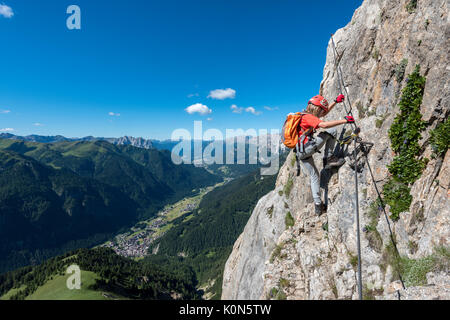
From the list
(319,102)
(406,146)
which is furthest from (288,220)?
(319,102)

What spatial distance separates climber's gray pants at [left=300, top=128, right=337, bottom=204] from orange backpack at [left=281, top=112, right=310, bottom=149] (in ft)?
2.46

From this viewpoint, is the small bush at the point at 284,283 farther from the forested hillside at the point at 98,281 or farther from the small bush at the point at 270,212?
the forested hillside at the point at 98,281

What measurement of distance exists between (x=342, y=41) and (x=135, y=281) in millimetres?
156876

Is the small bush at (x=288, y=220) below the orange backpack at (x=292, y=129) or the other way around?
below

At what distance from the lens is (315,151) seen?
12461 millimetres

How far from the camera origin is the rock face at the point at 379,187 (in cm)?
873

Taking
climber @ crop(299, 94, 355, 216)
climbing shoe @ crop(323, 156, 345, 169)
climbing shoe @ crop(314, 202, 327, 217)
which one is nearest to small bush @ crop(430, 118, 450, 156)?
climber @ crop(299, 94, 355, 216)

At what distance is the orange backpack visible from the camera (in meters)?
12.2

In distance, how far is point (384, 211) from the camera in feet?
34.1

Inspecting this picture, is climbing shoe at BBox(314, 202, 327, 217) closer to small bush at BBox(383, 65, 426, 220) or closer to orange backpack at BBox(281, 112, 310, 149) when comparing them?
small bush at BBox(383, 65, 426, 220)

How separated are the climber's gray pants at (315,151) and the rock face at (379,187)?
1434 millimetres

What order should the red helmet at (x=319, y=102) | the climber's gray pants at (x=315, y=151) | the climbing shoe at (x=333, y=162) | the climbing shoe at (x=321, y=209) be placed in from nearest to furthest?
the red helmet at (x=319, y=102)
the climber's gray pants at (x=315, y=151)
the climbing shoe at (x=333, y=162)
the climbing shoe at (x=321, y=209)

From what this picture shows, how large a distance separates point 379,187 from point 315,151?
367cm

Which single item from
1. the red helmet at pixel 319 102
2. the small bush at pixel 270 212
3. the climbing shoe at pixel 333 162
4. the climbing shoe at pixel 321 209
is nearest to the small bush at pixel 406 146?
the climbing shoe at pixel 333 162
